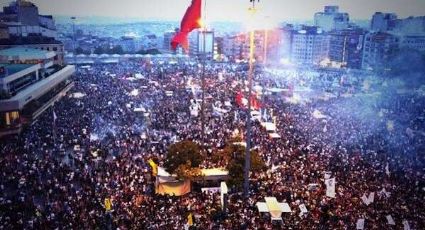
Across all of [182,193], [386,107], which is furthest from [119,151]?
[386,107]

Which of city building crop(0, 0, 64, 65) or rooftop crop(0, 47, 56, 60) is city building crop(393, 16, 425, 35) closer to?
city building crop(0, 0, 64, 65)

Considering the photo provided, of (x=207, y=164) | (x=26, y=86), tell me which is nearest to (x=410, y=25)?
(x=26, y=86)

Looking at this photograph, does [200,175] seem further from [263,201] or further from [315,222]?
[315,222]

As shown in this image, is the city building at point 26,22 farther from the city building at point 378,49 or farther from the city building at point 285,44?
the city building at point 285,44

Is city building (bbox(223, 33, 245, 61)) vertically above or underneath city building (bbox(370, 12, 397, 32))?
underneath

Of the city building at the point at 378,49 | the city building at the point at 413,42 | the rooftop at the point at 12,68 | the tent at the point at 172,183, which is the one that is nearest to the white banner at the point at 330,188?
the tent at the point at 172,183

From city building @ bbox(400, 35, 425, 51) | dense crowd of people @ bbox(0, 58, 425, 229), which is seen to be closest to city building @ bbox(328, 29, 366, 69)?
city building @ bbox(400, 35, 425, 51)
